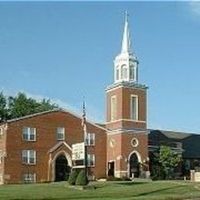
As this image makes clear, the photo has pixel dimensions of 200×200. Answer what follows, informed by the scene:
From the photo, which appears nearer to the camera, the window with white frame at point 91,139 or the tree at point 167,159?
the window with white frame at point 91,139

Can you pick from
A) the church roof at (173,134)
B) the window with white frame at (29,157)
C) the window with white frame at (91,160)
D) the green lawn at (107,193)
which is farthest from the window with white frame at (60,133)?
the green lawn at (107,193)

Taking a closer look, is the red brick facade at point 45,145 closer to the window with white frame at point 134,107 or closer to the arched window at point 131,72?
the window with white frame at point 134,107

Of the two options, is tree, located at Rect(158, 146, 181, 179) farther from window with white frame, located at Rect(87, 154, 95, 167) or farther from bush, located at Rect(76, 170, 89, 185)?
bush, located at Rect(76, 170, 89, 185)

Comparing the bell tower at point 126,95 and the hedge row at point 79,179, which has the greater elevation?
the bell tower at point 126,95

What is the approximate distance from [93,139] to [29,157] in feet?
29.2

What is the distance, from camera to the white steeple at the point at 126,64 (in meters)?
75.2

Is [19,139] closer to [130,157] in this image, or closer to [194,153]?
[130,157]

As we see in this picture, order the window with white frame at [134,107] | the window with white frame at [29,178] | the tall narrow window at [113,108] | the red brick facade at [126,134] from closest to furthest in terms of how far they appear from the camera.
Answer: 1. the window with white frame at [29,178]
2. the red brick facade at [126,134]
3. the window with white frame at [134,107]
4. the tall narrow window at [113,108]

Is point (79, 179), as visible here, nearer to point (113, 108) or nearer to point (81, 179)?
point (81, 179)

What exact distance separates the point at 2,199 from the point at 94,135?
118ft

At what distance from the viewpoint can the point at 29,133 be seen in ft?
226

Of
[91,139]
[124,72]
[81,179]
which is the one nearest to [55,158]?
[91,139]

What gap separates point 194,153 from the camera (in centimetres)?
8406

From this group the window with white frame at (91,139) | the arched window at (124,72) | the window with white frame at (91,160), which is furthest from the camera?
the arched window at (124,72)
